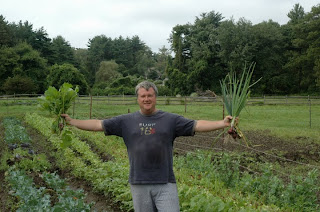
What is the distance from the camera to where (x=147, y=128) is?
128 inches

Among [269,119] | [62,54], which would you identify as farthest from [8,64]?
[269,119]

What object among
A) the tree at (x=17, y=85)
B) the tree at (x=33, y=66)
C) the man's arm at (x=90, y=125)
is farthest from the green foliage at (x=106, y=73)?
the man's arm at (x=90, y=125)

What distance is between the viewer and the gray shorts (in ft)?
10.3

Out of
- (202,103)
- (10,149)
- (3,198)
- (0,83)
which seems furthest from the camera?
(0,83)

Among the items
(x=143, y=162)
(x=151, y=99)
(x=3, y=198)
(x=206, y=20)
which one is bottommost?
(x=3, y=198)

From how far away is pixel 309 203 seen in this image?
194 inches

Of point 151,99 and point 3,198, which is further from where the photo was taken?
point 3,198

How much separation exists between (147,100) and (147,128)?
26cm

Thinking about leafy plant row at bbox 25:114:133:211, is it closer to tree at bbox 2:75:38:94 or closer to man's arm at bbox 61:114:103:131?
man's arm at bbox 61:114:103:131

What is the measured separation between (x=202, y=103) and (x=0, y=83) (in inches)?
934

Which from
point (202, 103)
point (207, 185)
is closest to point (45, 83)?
point (202, 103)

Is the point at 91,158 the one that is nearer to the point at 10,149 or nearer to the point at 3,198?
the point at 3,198

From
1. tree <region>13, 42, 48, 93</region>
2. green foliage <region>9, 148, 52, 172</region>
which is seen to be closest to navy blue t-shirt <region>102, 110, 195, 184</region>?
green foliage <region>9, 148, 52, 172</region>

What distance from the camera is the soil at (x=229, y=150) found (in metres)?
5.81
